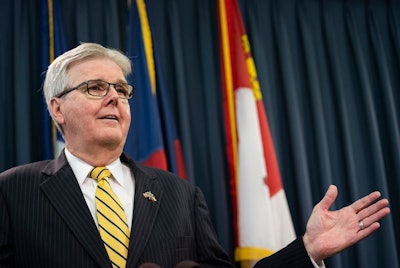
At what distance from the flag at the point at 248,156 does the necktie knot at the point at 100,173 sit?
3.68 feet

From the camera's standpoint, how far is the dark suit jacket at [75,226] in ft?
4.90

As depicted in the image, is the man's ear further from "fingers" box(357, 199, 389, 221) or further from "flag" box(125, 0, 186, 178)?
"fingers" box(357, 199, 389, 221)

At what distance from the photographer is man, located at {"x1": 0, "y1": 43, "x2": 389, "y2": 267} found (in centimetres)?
150

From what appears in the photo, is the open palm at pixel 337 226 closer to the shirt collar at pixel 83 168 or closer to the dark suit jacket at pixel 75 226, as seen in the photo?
the dark suit jacket at pixel 75 226

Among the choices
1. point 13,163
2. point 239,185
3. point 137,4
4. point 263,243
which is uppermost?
point 137,4

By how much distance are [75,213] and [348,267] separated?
217 centimetres

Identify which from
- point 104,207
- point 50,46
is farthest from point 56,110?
point 50,46

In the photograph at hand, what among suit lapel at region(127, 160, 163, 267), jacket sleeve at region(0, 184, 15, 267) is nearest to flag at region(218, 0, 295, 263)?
suit lapel at region(127, 160, 163, 267)

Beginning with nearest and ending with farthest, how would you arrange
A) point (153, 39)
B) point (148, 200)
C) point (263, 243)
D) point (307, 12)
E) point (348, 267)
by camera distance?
point (148, 200) < point (263, 243) < point (153, 39) < point (348, 267) < point (307, 12)

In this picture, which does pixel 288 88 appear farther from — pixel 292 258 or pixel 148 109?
pixel 292 258

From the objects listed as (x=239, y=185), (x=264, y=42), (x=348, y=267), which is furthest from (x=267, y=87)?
(x=348, y=267)

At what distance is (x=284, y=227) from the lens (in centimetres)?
263

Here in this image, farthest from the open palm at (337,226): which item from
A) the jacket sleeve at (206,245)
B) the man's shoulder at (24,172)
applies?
the man's shoulder at (24,172)

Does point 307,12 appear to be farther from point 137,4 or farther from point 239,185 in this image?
point 239,185
